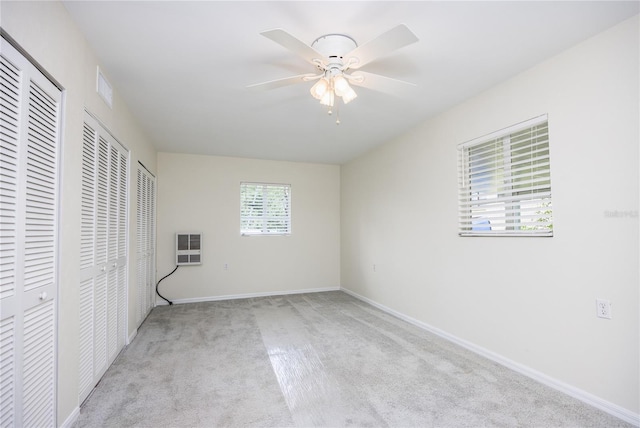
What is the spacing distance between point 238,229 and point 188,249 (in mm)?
863

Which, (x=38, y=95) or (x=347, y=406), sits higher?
(x=38, y=95)

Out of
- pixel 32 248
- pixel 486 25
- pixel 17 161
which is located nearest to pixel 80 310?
pixel 32 248

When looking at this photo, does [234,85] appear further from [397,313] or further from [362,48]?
[397,313]

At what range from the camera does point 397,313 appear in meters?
4.30

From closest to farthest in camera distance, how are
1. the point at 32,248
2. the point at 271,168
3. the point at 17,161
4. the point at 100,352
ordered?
the point at 17,161 < the point at 32,248 < the point at 100,352 < the point at 271,168

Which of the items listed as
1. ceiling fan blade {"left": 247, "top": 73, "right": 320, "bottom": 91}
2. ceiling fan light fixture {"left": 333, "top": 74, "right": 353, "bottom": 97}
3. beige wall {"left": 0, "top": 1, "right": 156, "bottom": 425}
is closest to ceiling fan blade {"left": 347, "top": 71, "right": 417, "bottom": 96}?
ceiling fan light fixture {"left": 333, "top": 74, "right": 353, "bottom": 97}

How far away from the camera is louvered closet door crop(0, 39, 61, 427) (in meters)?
1.38

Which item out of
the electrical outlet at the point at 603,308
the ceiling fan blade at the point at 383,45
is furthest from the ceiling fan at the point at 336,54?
the electrical outlet at the point at 603,308

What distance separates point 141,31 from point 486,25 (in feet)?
7.21

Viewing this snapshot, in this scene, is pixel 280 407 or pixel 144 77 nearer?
pixel 280 407

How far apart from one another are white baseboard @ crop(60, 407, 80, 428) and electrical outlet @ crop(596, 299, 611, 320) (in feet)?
11.1

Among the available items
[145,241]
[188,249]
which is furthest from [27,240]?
[188,249]

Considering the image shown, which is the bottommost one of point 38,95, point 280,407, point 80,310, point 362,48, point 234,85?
point 280,407

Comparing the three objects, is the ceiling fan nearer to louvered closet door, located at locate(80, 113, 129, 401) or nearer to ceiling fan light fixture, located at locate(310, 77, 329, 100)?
ceiling fan light fixture, located at locate(310, 77, 329, 100)
